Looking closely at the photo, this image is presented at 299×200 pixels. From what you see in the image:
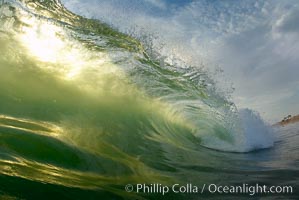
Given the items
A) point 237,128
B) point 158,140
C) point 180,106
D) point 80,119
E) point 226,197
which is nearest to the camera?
point 226,197

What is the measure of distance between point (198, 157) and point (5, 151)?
3.22m

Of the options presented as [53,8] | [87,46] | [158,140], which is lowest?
[158,140]

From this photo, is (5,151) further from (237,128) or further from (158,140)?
(237,128)

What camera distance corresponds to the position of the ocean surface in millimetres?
3215

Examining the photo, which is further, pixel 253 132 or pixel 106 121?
pixel 253 132

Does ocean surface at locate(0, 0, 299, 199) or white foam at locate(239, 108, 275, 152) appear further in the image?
white foam at locate(239, 108, 275, 152)

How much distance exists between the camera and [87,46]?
7.71 meters

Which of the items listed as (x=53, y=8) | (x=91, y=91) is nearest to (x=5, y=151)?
(x=91, y=91)

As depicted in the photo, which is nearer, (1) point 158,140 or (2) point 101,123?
(2) point 101,123

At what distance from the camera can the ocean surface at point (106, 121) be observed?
3.21 m

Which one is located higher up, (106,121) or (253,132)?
(253,132)

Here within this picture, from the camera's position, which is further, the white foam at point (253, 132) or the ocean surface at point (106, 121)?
the white foam at point (253, 132)

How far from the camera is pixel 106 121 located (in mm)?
5926

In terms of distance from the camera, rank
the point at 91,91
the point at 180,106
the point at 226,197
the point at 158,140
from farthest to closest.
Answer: the point at 180,106, the point at 91,91, the point at 158,140, the point at 226,197
